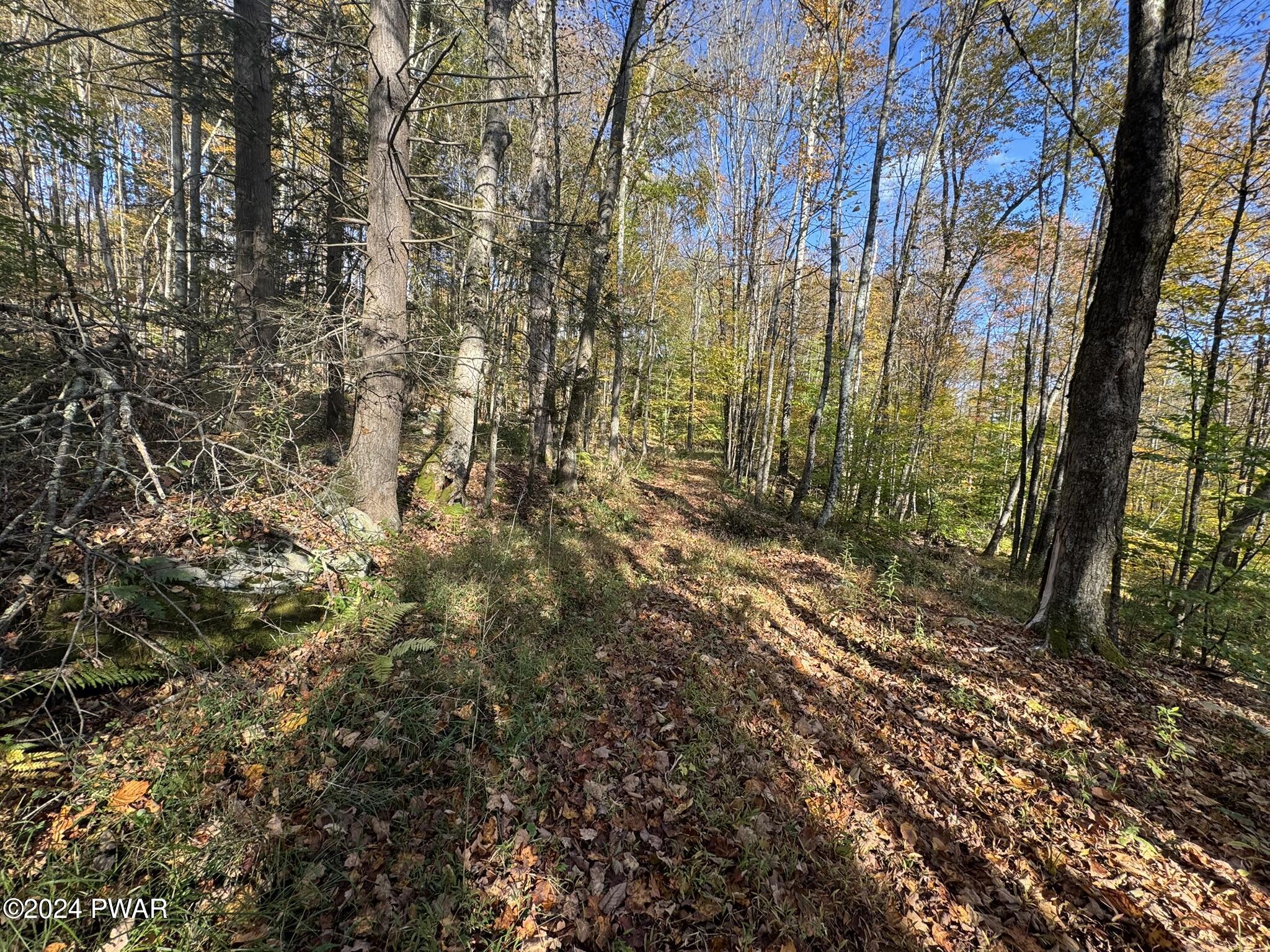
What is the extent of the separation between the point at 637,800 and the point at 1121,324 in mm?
6989

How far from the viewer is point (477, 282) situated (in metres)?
7.46

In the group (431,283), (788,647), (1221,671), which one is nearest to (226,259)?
(431,283)

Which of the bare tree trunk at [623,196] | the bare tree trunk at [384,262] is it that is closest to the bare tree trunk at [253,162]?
the bare tree trunk at [384,262]

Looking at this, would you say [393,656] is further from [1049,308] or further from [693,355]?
[693,355]

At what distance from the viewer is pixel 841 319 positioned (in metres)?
23.7

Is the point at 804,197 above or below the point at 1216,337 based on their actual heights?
above

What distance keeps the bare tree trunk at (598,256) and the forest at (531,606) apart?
123mm

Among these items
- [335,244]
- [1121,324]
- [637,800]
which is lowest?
[637,800]

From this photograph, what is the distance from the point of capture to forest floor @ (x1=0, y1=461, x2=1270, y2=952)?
2.36 m

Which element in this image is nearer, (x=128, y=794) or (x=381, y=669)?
(x=128, y=794)

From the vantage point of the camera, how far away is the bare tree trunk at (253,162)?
20.7ft

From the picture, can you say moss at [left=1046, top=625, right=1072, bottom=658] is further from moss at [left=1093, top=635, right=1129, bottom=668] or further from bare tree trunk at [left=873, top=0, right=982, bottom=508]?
bare tree trunk at [left=873, top=0, right=982, bottom=508]

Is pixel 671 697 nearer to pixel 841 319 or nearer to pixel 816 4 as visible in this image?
pixel 816 4

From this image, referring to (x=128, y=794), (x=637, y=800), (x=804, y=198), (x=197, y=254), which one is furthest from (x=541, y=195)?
(x=637, y=800)
